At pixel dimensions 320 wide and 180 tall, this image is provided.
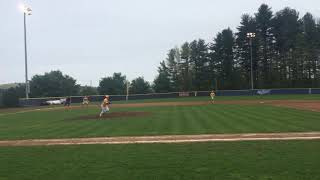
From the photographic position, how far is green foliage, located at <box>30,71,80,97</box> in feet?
365

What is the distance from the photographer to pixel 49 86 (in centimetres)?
11206

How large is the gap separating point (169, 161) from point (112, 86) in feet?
328

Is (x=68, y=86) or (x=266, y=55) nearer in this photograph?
(x=266, y=55)

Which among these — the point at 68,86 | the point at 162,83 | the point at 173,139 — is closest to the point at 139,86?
the point at 162,83

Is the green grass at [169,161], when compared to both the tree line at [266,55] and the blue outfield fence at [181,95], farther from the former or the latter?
the tree line at [266,55]

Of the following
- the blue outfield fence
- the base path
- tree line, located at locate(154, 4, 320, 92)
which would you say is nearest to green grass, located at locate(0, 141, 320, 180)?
the base path

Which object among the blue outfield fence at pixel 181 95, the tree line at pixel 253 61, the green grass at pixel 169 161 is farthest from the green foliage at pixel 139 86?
the green grass at pixel 169 161

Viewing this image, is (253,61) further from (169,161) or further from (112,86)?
(169,161)

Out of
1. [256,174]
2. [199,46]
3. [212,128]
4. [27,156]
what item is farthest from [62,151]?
[199,46]

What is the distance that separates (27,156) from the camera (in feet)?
44.3

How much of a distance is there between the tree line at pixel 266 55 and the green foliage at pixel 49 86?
2457 centimetres

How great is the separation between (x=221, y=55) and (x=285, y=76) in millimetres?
15597

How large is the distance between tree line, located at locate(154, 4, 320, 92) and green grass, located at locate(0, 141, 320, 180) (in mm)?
79703

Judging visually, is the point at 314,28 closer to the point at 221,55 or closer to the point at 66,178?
the point at 221,55
